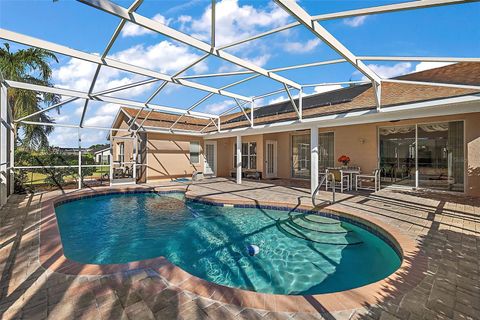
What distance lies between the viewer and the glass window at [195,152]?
15.5m

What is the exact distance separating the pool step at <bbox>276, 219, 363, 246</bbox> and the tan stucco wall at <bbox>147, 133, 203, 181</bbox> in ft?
32.5

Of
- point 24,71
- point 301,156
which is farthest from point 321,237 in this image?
point 24,71

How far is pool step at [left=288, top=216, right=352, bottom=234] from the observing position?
19.3 ft

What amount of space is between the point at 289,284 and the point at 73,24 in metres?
8.12

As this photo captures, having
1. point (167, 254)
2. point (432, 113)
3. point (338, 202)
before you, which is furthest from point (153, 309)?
point (432, 113)

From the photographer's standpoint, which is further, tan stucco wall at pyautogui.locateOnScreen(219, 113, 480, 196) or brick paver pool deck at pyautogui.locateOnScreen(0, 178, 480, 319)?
tan stucco wall at pyautogui.locateOnScreen(219, 113, 480, 196)

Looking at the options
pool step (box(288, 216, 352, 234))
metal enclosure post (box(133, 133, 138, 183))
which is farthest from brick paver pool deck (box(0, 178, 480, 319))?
metal enclosure post (box(133, 133, 138, 183))

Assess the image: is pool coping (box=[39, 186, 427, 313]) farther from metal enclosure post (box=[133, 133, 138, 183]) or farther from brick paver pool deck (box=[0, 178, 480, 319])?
metal enclosure post (box=[133, 133, 138, 183])

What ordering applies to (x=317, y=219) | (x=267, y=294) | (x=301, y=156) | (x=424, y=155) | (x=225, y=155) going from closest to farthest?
(x=267, y=294) → (x=317, y=219) → (x=424, y=155) → (x=301, y=156) → (x=225, y=155)

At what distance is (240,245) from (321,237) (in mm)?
1989

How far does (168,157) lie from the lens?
14.3 metres

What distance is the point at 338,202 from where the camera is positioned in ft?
24.9

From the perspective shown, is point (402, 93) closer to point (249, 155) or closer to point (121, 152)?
point (249, 155)

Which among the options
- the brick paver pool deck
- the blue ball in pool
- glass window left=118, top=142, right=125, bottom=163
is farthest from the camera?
glass window left=118, top=142, right=125, bottom=163
